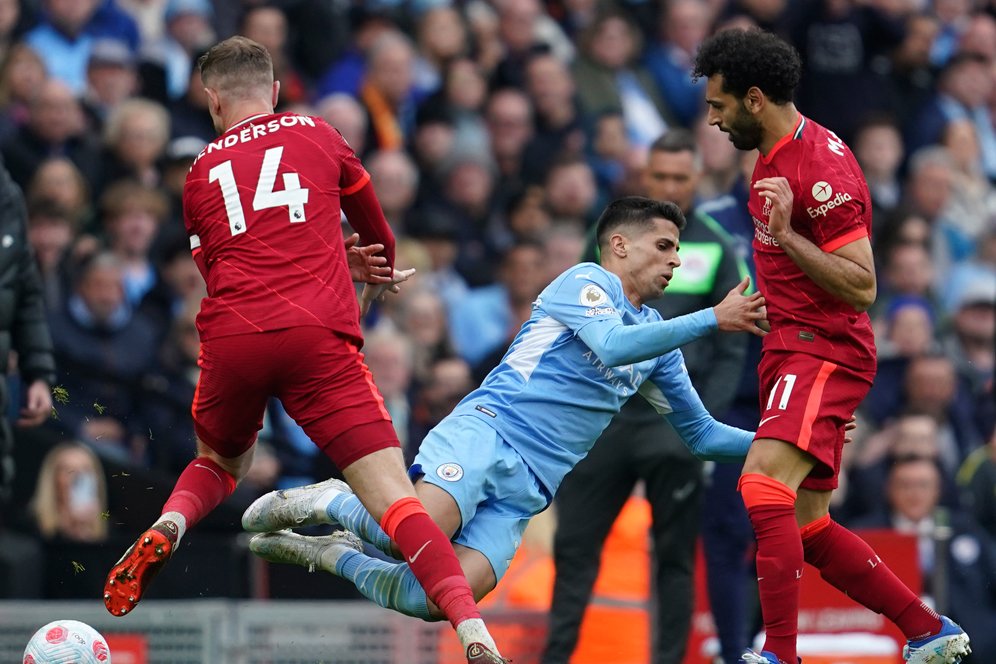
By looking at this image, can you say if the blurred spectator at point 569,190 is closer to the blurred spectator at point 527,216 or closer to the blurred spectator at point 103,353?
the blurred spectator at point 527,216

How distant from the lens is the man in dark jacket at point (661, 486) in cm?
907

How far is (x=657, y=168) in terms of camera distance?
30.6 ft

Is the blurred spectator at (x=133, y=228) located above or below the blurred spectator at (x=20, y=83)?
below

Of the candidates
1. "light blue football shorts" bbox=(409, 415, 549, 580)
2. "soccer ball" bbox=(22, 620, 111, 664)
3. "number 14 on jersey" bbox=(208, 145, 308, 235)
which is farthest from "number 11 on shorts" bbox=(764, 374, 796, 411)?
"soccer ball" bbox=(22, 620, 111, 664)

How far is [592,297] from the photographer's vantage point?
7.64 metres

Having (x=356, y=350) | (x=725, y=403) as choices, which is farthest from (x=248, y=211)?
(x=725, y=403)

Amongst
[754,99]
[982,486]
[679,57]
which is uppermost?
[679,57]

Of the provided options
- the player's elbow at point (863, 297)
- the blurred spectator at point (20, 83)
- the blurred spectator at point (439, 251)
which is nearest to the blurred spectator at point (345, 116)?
the blurred spectator at point (439, 251)

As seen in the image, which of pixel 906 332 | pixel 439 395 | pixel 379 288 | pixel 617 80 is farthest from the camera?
pixel 617 80

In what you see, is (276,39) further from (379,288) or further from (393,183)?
(379,288)

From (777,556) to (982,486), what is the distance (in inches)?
215

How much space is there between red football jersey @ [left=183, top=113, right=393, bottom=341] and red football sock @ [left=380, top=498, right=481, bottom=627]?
79 cm

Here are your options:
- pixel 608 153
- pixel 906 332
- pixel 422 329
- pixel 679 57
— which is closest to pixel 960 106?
pixel 679 57

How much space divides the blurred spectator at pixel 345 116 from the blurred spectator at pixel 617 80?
2895 millimetres
